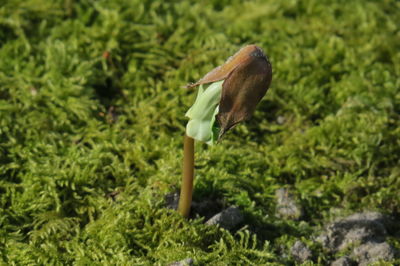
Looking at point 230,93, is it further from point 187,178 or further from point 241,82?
point 187,178

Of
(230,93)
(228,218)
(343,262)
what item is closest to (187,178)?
(228,218)

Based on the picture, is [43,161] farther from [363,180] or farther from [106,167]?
[363,180]

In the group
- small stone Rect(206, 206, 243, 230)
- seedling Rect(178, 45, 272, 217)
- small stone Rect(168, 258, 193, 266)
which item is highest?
seedling Rect(178, 45, 272, 217)

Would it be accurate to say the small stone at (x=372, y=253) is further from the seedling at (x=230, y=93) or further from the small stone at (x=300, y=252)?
the seedling at (x=230, y=93)

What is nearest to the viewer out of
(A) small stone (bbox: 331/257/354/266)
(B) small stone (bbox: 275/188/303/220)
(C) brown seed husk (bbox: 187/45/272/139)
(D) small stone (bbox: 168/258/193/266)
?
(C) brown seed husk (bbox: 187/45/272/139)

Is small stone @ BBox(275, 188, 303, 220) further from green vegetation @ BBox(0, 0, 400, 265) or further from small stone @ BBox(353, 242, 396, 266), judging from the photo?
small stone @ BBox(353, 242, 396, 266)

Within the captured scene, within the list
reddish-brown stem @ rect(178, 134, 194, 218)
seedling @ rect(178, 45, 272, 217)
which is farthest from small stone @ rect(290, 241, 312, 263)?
seedling @ rect(178, 45, 272, 217)

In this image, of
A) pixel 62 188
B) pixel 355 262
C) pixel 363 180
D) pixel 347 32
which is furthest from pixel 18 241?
pixel 347 32

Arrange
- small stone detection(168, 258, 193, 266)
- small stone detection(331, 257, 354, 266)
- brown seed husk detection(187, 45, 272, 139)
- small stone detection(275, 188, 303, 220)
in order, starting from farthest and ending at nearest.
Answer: small stone detection(275, 188, 303, 220)
small stone detection(331, 257, 354, 266)
small stone detection(168, 258, 193, 266)
brown seed husk detection(187, 45, 272, 139)
